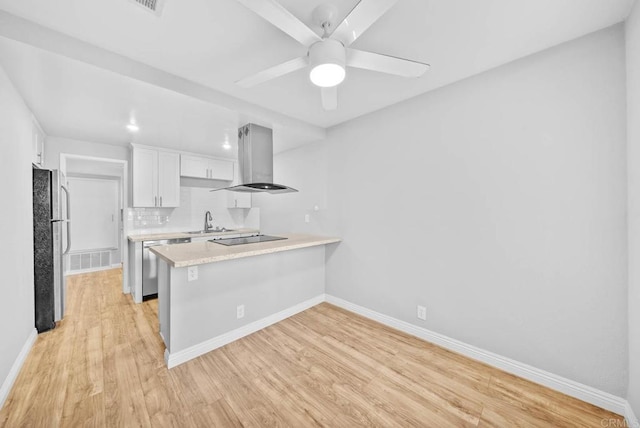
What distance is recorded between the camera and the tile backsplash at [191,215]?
398 centimetres

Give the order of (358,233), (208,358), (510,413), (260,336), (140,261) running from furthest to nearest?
(140,261) < (358,233) < (260,336) < (208,358) < (510,413)

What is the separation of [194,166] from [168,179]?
1.55 ft

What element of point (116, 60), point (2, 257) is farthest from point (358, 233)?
point (2, 257)

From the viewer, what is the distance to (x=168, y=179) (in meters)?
3.98

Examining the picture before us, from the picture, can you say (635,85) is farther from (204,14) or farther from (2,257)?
(2,257)

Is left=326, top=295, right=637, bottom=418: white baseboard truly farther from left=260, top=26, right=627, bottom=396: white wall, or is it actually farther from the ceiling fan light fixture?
the ceiling fan light fixture

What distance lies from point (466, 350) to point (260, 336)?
1873mm

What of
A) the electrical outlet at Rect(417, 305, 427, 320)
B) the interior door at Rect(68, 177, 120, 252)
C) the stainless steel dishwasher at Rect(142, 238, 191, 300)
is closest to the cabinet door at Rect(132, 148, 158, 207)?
the stainless steel dishwasher at Rect(142, 238, 191, 300)

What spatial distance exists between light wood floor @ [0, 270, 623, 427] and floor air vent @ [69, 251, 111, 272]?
127 inches

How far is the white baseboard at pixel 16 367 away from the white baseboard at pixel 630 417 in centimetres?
371

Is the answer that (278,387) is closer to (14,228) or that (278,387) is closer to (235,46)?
(14,228)

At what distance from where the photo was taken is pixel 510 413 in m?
1.54

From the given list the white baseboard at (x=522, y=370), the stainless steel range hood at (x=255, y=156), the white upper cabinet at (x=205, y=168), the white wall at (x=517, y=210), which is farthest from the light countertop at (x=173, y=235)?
the white baseboard at (x=522, y=370)

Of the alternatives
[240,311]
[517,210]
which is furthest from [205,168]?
[517,210]
